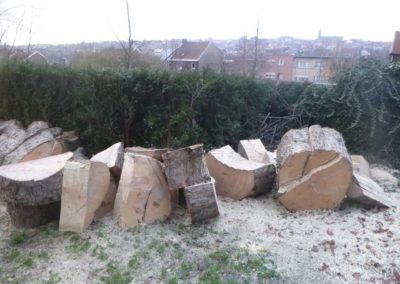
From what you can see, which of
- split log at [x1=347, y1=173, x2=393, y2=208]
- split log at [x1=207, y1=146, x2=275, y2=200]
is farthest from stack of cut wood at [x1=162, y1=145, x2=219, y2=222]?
split log at [x1=347, y1=173, x2=393, y2=208]

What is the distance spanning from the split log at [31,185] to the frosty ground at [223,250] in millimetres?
306

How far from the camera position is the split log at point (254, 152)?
13.1 ft

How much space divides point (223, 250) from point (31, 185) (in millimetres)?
1627

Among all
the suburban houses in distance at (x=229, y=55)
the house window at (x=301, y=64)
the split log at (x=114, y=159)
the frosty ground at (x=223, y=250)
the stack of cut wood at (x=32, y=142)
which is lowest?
the house window at (x=301, y=64)

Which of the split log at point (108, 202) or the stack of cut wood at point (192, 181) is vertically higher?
the stack of cut wood at point (192, 181)

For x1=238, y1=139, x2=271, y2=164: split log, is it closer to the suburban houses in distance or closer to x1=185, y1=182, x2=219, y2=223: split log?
x1=185, y1=182, x2=219, y2=223: split log

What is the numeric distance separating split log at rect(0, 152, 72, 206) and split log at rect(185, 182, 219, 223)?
1.11 metres

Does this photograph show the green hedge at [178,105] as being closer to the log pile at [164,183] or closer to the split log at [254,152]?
the split log at [254,152]

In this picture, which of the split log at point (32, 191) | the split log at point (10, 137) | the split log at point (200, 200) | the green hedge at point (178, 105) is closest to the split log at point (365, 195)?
the split log at point (200, 200)

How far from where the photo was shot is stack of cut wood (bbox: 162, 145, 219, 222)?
3061 mm

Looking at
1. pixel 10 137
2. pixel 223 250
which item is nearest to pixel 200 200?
pixel 223 250

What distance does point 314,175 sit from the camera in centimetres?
320

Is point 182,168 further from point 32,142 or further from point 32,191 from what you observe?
point 32,142

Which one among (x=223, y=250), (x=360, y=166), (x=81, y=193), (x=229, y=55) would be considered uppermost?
(x=229, y=55)
